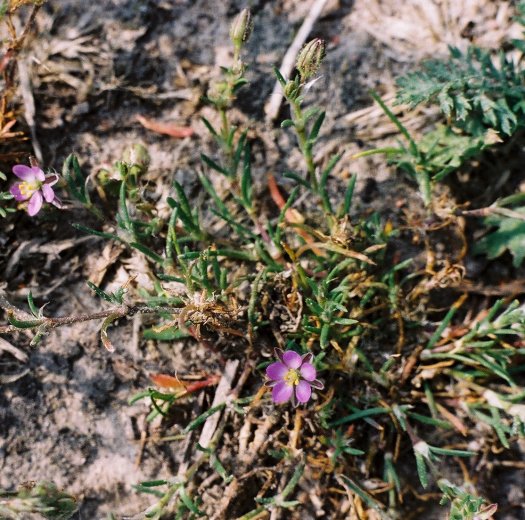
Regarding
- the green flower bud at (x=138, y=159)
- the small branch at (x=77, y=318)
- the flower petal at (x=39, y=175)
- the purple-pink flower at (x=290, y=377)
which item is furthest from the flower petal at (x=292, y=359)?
the flower petal at (x=39, y=175)

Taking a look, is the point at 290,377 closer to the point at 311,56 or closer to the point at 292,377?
the point at 292,377

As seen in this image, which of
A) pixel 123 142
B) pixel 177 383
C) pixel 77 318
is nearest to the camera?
pixel 77 318

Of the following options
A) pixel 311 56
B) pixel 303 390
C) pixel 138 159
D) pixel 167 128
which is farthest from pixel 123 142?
pixel 303 390

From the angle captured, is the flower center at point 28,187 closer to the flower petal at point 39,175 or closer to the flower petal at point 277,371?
the flower petal at point 39,175

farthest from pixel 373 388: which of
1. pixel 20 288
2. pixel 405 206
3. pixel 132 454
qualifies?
pixel 20 288

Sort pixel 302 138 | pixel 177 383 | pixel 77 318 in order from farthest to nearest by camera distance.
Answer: pixel 177 383, pixel 302 138, pixel 77 318

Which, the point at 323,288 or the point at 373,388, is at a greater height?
the point at 323,288

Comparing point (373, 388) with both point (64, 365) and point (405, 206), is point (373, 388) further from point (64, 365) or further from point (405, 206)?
point (64, 365)
